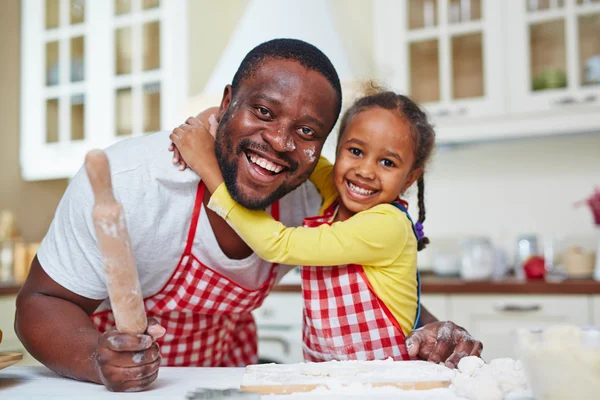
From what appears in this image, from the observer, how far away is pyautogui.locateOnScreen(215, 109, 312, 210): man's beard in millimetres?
1045

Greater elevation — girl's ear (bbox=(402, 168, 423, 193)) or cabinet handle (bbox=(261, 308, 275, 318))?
girl's ear (bbox=(402, 168, 423, 193))

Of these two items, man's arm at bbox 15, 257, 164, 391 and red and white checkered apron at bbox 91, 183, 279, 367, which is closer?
man's arm at bbox 15, 257, 164, 391

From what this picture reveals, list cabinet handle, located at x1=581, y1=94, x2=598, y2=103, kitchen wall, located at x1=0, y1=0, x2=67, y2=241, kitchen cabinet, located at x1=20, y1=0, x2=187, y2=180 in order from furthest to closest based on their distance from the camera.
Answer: kitchen wall, located at x1=0, y1=0, x2=67, y2=241
kitchen cabinet, located at x1=20, y1=0, x2=187, y2=180
cabinet handle, located at x1=581, y1=94, x2=598, y2=103

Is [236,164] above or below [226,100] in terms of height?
below

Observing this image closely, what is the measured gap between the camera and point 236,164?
1056 millimetres

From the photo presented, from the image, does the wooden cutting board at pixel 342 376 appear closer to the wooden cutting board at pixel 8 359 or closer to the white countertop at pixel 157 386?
the white countertop at pixel 157 386

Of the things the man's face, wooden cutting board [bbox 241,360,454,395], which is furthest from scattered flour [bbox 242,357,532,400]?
the man's face

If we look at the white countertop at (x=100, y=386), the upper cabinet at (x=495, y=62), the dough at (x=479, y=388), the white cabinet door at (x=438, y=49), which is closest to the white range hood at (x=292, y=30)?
the upper cabinet at (x=495, y=62)

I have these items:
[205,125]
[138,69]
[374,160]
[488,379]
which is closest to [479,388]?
[488,379]

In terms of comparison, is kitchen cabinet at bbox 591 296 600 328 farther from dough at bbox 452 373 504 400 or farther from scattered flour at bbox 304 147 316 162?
dough at bbox 452 373 504 400

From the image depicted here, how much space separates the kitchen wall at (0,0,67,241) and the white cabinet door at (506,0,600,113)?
Result: 100 inches

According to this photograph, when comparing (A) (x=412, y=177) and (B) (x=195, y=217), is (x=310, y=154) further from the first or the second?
(A) (x=412, y=177)

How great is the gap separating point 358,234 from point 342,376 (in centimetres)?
37

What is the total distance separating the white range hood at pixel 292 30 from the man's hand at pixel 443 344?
1340mm
